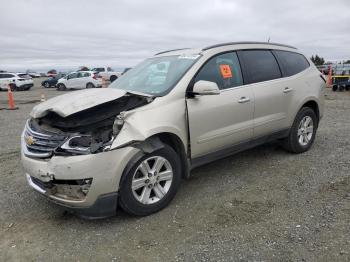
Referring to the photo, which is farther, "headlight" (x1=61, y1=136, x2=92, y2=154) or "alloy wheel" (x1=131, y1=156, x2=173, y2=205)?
"alloy wheel" (x1=131, y1=156, x2=173, y2=205)

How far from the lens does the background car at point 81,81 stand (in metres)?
26.6

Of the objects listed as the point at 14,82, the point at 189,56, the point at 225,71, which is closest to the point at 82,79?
the point at 14,82

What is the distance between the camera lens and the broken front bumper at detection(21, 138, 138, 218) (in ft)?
10.4

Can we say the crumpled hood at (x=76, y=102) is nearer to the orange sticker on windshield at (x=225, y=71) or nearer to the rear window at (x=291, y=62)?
the orange sticker on windshield at (x=225, y=71)

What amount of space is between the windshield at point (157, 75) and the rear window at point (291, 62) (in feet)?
5.57

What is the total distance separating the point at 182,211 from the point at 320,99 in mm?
3370

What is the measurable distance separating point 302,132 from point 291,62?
114 cm

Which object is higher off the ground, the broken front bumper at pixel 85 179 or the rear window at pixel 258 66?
the rear window at pixel 258 66

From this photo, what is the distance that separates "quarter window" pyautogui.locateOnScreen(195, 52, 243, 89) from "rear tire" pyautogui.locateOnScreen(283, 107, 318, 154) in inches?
57.4

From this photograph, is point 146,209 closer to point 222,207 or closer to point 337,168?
point 222,207

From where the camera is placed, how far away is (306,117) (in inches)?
217

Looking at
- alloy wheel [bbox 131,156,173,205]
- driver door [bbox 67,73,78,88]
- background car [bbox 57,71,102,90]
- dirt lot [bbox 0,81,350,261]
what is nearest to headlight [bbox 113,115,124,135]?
alloy wheel [bbox 131,156,173,205]

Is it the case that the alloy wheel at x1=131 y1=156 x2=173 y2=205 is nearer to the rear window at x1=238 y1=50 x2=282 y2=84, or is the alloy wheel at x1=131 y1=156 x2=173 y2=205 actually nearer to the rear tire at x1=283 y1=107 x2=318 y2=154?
the rear window at x1=238 y1=50 x2=282 y2=84

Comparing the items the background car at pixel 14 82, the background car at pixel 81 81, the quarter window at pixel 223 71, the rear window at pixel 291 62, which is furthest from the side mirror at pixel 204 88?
the background car at pixel 14 82
